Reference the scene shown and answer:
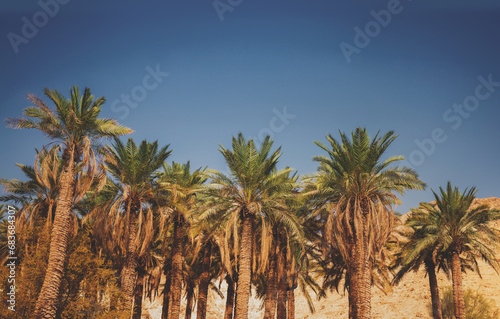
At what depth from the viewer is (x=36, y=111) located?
21734mm

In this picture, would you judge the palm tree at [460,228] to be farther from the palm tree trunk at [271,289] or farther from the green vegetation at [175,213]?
the palm tree trunk at [271,289]

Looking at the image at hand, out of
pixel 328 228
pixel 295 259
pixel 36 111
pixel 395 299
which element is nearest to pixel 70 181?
pixel 36 111

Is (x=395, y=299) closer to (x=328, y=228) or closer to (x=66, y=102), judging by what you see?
(x=328, y=228)

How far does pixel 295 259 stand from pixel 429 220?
11.3 metres

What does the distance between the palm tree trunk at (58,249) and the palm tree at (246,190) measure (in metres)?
7.64

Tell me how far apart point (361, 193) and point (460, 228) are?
991cm

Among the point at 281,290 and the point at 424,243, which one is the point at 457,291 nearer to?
the point at 424,243

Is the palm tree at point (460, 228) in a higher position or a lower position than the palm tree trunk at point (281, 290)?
higher

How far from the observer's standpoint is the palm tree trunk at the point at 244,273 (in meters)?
22.0

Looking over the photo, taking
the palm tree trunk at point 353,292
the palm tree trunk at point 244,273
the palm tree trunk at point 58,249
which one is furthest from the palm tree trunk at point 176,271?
the palm tree trunk at point 353,292

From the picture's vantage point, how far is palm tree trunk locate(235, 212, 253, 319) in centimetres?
2202

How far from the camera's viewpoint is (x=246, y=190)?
23.7 m

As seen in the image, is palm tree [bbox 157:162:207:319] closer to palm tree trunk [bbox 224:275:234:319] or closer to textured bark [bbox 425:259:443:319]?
palm tree trunk [bbox 224:275:234:319]

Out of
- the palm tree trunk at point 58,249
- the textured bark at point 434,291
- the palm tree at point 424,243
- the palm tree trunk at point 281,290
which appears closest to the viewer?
the palm tree trunk at point 58,249
